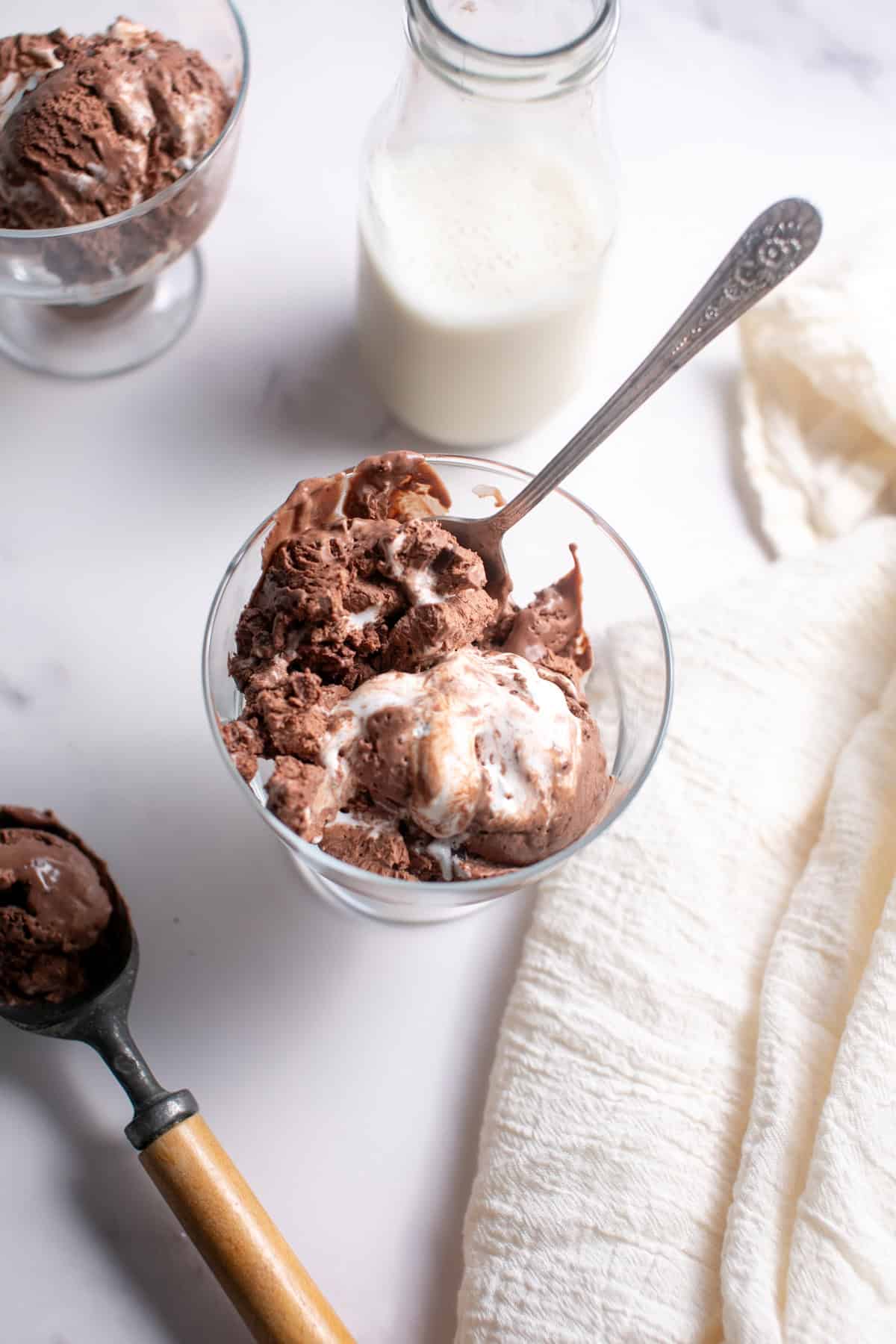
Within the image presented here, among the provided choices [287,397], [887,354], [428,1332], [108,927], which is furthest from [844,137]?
[428,1332]

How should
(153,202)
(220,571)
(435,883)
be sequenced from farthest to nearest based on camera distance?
(220,571) < (153,202) < (435,883)

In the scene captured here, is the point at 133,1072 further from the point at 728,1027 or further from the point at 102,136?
the point at 102,136

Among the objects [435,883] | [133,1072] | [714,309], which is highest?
[714,309]

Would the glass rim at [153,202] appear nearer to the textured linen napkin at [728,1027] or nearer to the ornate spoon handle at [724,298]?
the ornate spoon handle at [724,298]

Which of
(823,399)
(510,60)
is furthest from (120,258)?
(823,399)

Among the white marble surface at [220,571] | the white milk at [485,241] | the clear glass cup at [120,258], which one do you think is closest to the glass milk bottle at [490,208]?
the white milk at [485,241]

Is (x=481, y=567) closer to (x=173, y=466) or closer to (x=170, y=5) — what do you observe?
(x=173, y=466)

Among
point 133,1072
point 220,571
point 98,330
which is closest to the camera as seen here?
point 133,1072
